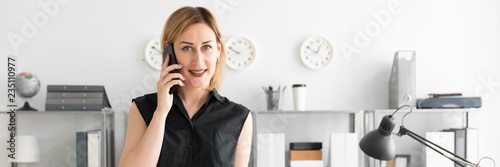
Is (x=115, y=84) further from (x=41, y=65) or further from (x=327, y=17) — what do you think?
(x=327, y=17)

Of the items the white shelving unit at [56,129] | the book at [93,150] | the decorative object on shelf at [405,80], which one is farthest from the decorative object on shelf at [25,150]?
the decorative object on shelf at [405,80]

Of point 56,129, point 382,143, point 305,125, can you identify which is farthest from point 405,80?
point 56,129

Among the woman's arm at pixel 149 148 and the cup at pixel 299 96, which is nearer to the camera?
the woman's arm at pixel 149 148

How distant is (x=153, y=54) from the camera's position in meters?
2.77

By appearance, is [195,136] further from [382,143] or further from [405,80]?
[405,80]

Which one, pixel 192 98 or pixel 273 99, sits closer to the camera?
pixel 192 98

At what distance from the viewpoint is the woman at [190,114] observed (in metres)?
1.01

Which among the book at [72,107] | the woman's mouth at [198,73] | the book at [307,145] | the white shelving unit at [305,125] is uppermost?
the woman's mouth at [198,73]

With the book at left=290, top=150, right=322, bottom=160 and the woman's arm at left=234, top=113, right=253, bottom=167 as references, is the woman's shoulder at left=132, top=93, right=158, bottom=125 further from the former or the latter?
the book at left=290, top=150, right=322, bottom=160

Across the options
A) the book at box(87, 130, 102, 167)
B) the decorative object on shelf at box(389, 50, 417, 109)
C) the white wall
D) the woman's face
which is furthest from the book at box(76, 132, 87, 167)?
the decorative object on shelf at box(389, 50, 417, 109)

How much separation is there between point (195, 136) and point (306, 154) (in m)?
1.67

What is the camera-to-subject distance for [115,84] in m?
2.78

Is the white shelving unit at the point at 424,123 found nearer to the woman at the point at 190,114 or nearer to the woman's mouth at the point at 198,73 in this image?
the woman at the point at 190,114

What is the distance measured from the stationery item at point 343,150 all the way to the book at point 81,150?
1.45m
